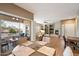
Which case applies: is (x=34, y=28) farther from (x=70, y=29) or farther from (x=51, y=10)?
(x=70, y=29)

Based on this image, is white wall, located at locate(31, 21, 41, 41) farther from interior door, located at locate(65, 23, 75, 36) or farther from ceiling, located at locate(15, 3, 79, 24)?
interior door, located at locate(65, 23, 75, 36)

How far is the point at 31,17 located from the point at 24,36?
1.34 ft

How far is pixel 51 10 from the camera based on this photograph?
1.74 metres

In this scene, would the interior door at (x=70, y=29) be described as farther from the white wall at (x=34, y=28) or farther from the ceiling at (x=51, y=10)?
the white wall at (x=34, y=28)

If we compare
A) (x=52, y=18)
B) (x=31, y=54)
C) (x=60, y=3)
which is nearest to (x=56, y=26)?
(x=52, y=18)

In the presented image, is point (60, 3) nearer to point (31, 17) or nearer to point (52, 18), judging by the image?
point (52, 18)

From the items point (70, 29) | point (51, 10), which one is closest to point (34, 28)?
point (51, 10)

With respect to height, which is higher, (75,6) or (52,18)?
(75,6)

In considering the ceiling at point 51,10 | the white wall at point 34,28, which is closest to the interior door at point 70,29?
the ceiling at point 51,10

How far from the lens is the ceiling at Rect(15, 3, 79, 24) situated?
1.64 m

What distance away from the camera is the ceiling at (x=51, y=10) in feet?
5.40

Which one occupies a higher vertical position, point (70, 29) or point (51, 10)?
point (51, 10)

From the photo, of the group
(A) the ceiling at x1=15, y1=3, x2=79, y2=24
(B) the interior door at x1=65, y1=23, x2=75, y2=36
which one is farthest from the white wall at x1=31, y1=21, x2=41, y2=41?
(B) the interior door at x1=65, y1=23, x2=75, y2=36

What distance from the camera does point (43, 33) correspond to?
1.84m
